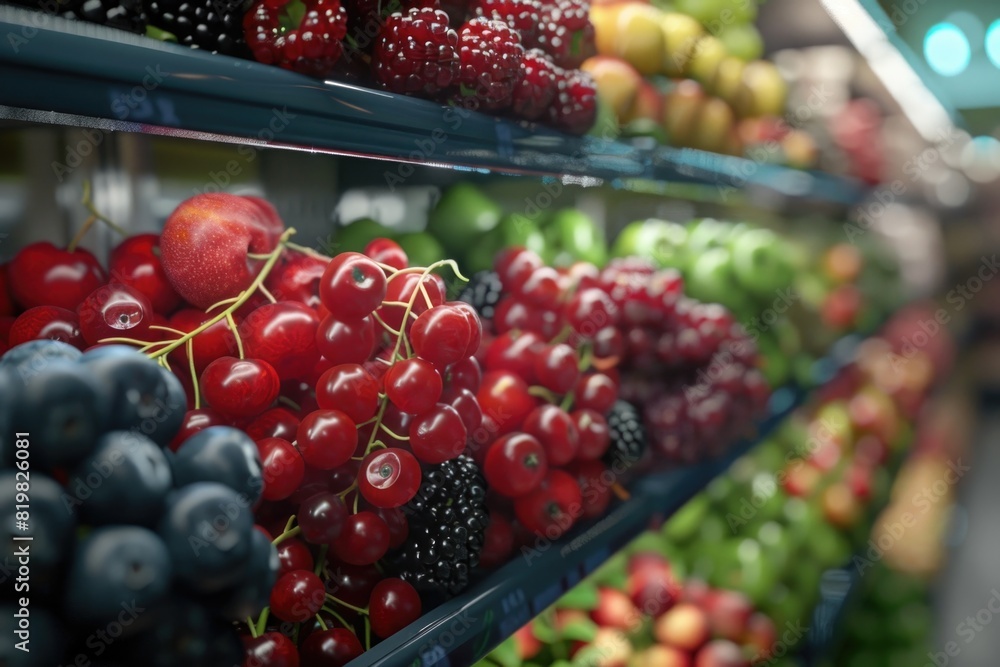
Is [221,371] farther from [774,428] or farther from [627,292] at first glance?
[774,428]

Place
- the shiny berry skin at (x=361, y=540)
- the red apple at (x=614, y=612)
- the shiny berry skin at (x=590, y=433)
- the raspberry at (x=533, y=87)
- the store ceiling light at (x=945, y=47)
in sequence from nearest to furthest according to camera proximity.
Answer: the shiny berry skin at (x=361, y=540) → the raspberry at (x=533, y=87) → the shiny berry skin at (x=590, y=433) → the red apple at (x=614, y=612) → the store ceiling light at (x=945, y=47)

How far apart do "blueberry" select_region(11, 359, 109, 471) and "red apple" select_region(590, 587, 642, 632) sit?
3.99ft

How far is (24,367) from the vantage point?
0.47 metres

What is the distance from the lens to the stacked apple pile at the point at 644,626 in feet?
4.37

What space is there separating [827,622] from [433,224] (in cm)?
165

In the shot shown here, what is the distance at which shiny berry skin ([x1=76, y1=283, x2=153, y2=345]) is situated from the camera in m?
0.67

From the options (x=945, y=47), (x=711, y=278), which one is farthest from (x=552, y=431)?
(x=945, y=47)

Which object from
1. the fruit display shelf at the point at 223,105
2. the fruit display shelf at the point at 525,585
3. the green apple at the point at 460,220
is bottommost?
the fruit display shelf at the point at 525,585

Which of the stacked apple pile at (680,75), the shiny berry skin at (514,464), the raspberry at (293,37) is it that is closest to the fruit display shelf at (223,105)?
the raspberry at (293,37)

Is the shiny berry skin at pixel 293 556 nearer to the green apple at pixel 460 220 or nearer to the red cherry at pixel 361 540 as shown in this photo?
the red cherry at pixel 361 540

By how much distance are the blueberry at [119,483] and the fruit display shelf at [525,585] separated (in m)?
0.32

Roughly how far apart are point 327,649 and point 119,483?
1.13 feet

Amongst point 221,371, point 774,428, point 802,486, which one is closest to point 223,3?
point 221,371

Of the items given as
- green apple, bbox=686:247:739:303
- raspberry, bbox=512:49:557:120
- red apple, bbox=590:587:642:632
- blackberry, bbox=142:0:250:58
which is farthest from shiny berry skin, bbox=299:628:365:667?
green apple, bbox=686:247:739:303
